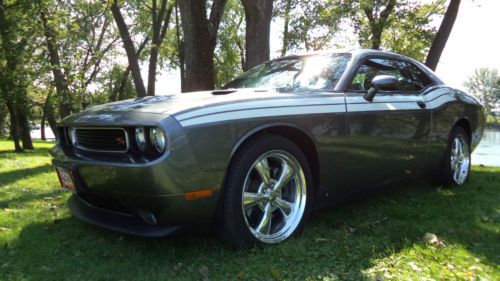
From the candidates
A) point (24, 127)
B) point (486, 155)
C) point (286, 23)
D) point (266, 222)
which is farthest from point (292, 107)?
point (286, 23)

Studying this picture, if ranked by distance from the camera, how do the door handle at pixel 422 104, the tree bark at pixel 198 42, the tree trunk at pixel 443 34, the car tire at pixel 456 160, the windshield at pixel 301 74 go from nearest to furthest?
the windshield at pixel 301 74 < the door handle at pixel 422 104 < the car tire at pixel 456 160 < the tree bark at pixel 198 42 < the tree trunk at pixel 443 34

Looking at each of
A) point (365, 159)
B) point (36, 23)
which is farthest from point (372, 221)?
point (36, 23)

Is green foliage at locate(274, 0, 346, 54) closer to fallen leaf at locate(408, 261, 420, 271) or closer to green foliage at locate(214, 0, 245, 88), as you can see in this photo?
green foliage at locate(214, 0, 245, 88)

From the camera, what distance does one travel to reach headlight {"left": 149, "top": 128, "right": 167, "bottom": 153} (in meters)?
2.38

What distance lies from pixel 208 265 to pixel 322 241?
90cm

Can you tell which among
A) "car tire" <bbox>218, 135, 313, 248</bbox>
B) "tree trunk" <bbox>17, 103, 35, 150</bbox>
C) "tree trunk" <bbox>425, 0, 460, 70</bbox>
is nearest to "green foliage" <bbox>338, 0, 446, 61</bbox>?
"tree trunk" <bbox>425, 0, 460, 70</bbox>

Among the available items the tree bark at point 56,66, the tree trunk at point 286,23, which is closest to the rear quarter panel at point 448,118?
the tree bark at point 56,66

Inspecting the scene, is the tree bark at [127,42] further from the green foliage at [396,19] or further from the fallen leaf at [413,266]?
the fallen leaf at [413,266]

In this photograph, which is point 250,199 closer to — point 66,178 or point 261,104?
point 261,104

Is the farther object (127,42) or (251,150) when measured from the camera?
(127,42)

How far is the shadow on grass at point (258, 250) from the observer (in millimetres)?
2520

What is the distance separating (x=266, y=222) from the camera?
2855 millimetres

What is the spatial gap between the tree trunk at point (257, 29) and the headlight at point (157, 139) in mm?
5151

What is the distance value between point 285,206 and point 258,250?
0.43 m
